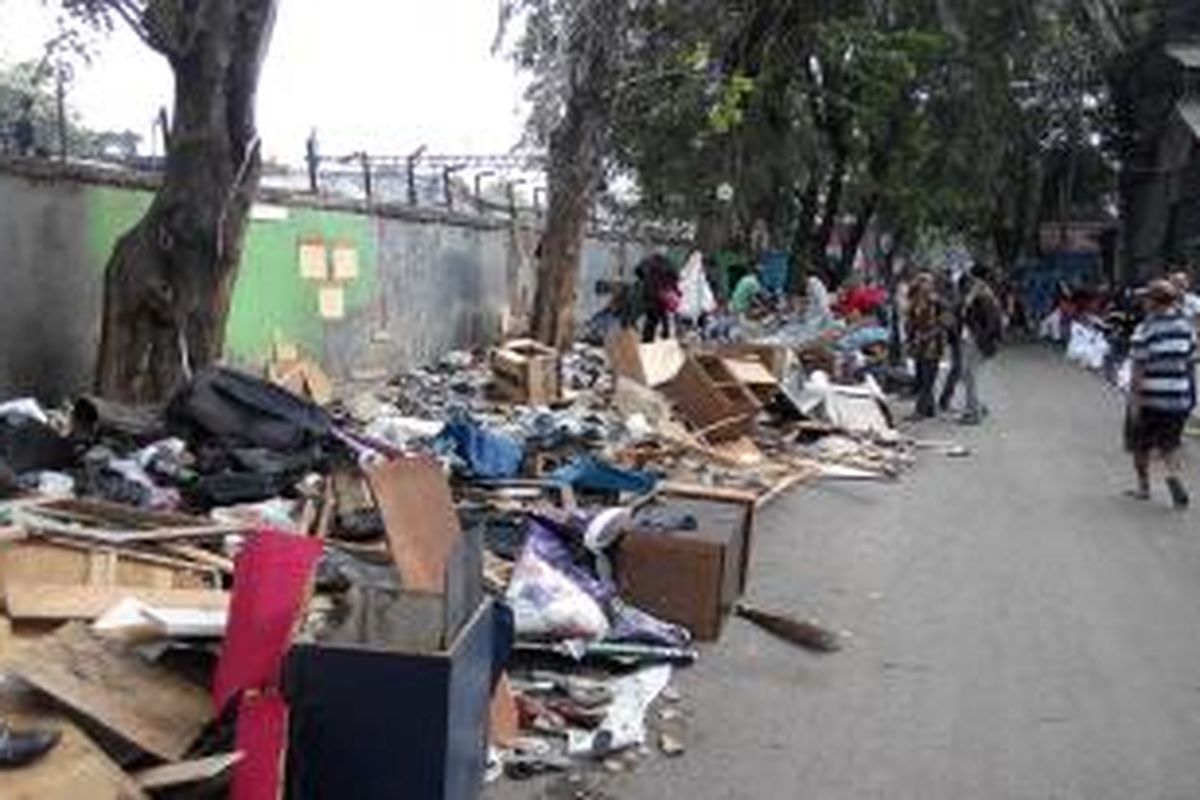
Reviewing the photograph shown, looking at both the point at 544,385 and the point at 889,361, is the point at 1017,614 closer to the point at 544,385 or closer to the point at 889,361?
the point at 544,385

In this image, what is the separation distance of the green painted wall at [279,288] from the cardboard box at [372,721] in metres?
8.82

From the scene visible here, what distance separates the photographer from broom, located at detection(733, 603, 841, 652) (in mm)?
9188

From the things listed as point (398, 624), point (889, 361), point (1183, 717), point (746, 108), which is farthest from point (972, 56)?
point (398, 624)

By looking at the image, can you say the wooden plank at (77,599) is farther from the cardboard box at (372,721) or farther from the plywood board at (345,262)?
the plywood board at (345,262)

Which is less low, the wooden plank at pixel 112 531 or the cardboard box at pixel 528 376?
the wooden plank at pixel 112 531

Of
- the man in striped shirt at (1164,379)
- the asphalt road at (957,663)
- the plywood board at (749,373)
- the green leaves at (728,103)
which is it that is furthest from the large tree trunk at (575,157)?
the man in striped shirt at (1164,379)

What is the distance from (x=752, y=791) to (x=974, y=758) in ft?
3.42

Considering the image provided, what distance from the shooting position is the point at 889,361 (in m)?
25.9

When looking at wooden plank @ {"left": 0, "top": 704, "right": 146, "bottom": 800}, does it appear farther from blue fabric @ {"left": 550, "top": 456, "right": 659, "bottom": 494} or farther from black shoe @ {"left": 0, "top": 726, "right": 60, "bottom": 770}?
blue fabric @ {"left": 550, "top": 456, "right": 659, "bottom": 494}

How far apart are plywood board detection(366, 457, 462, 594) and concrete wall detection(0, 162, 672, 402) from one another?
463 cm

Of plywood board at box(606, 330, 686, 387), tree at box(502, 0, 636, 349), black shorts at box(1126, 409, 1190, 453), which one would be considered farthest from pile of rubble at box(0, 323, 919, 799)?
tree at box(502, 0, 636, 349)

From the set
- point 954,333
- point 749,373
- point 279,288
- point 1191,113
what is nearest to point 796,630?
point 279,288

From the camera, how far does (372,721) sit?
17.3 feet

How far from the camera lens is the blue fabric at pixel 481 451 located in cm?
1172
